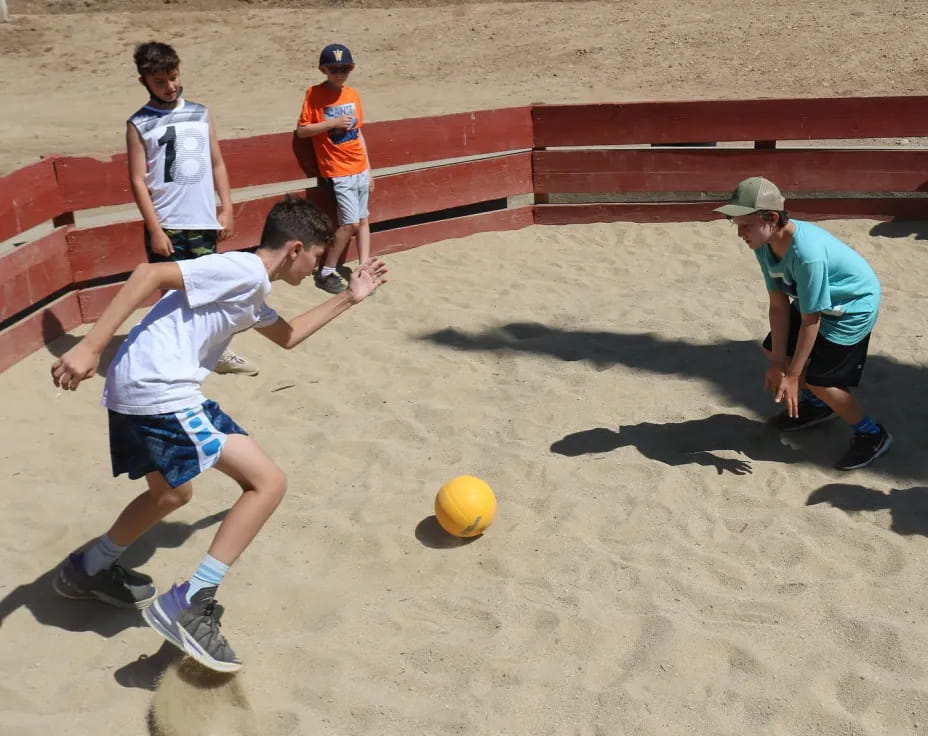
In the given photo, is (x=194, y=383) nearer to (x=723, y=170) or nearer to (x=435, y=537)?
(x=435, y=537)

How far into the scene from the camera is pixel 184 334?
11.0 ft

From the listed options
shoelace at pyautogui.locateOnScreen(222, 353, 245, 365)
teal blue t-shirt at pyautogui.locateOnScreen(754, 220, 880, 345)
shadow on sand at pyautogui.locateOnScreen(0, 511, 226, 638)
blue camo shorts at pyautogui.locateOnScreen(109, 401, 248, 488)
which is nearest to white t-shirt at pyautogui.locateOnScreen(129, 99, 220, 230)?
shoelace at pyautogui.locateOnScreen(222, 353, 245, 365)

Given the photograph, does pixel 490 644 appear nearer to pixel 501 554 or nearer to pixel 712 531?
pixel 501 554

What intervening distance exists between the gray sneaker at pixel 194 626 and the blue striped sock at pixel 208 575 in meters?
0.02

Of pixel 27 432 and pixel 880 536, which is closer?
pixel 880 536

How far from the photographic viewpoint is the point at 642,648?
11.8 ft

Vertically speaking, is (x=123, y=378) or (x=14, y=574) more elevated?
(x=123, y=378)

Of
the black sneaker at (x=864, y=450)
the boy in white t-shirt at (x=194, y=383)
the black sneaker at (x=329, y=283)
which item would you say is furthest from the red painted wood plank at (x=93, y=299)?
the black sneaker at (x=864, y=450)

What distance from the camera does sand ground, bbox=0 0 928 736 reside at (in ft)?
11.2

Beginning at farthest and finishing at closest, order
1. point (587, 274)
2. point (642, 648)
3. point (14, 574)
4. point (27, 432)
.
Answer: point (587, 274) → point (27, 432) → point (14, 574) → point (642, 648)

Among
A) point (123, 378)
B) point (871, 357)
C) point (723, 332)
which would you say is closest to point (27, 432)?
point (123, 378)

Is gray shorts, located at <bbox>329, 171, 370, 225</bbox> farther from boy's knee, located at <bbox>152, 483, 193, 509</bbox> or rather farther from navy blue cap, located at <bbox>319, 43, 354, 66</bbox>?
boy's knee, located at <bbox>152, 483, 193, 509</bbox>

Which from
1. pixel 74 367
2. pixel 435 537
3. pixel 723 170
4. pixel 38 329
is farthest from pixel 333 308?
pixel 723 170

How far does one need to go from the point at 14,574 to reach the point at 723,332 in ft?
13.9
